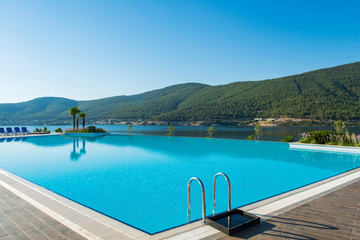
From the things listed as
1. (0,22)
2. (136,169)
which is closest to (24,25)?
(0,22)

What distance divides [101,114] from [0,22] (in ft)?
229

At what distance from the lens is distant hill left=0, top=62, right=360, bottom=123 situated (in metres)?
46.7

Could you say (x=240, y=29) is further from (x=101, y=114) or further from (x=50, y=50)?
(x=101, y=114)

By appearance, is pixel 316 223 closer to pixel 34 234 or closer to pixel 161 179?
pixel 34 234

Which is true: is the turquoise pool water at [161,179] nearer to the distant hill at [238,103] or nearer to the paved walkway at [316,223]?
the paved walkway at [316,223]

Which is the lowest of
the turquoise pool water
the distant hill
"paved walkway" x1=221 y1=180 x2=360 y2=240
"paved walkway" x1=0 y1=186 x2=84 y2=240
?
the turquoise pool water

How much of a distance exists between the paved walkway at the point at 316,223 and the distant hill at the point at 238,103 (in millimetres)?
46856

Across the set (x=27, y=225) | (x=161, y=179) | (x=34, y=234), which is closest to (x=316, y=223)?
(x=34, y=234)

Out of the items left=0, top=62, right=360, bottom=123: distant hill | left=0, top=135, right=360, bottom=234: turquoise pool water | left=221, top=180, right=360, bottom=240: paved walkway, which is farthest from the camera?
left=0, top=62, right=360, bottom=123: distant hill

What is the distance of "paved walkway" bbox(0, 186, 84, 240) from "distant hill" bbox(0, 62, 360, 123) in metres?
49.6

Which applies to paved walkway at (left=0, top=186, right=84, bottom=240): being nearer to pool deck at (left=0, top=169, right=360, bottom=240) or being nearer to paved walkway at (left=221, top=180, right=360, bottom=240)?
pool deck at (left=0, top=169, right=360, bottom=240)

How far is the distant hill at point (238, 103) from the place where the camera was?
153ft

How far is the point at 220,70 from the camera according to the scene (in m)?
32.7

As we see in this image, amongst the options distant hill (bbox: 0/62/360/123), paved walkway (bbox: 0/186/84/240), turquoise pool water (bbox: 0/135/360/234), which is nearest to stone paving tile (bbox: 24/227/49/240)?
paved walkway (bbox: 0/186/84/240)
